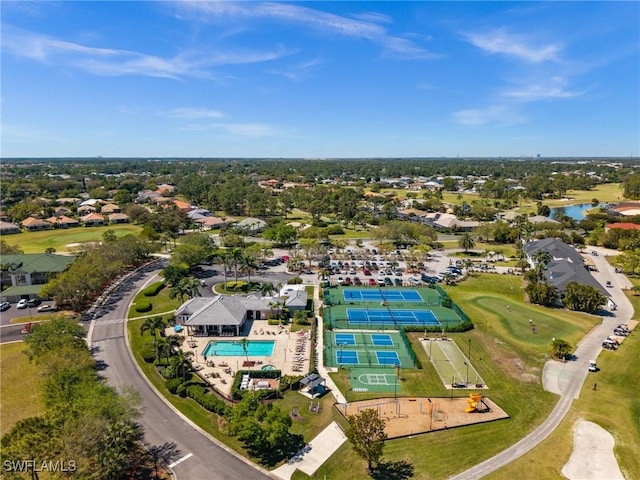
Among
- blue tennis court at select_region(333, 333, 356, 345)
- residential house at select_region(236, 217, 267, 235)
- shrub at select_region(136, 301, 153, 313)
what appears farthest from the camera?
residential house at select_region(236, 217, 267, 235)

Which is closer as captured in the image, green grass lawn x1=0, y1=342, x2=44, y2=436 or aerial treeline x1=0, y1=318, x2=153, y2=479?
aerial treeline x1=0, y1=318, x2=153, y2=479

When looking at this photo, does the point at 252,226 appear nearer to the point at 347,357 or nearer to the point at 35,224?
the point at 35,224

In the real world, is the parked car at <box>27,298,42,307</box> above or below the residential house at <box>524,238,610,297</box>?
below

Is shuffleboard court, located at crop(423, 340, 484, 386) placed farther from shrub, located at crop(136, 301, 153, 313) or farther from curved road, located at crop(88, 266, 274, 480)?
shrub, located at crop(136, 301, 153, 313)

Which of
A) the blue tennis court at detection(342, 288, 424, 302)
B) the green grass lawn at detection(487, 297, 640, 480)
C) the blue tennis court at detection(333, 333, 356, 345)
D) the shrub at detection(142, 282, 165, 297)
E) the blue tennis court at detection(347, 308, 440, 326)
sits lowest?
the green grass lawn at detection(487, 297, 640, 480)

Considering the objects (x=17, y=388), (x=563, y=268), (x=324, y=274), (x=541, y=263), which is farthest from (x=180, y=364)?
(x=563, y=268)

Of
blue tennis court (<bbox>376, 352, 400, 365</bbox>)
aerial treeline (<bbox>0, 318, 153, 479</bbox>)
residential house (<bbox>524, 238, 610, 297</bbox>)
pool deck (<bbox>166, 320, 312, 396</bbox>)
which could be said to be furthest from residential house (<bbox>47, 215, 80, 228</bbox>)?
residential house (<bbox>524, 238, 610, 297</bbox>)

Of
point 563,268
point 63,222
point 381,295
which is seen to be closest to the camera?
point 381,295

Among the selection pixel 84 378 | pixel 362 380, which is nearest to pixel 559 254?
pixel 362 380
